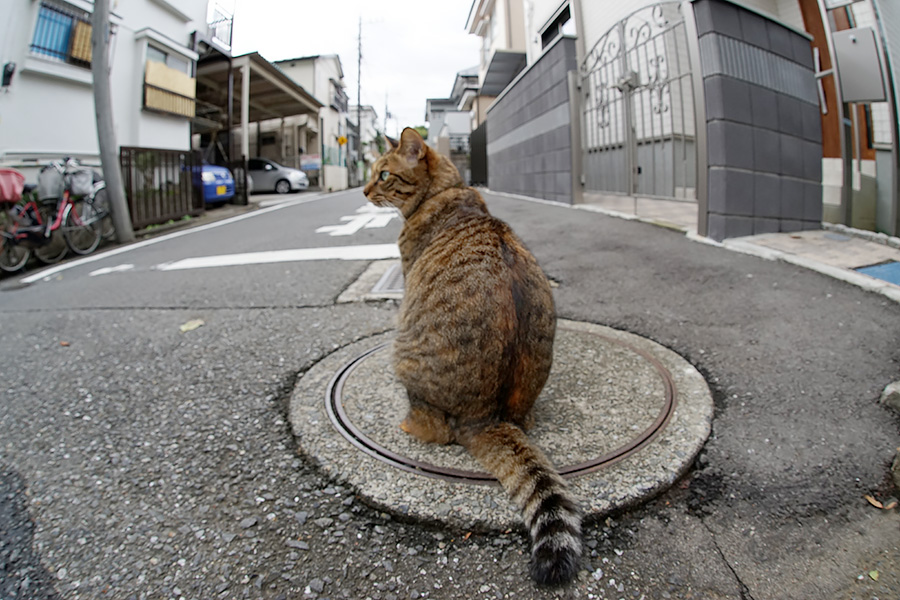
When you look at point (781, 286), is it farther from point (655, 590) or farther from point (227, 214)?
point (227, 214)

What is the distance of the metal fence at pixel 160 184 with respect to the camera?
991 centimetres

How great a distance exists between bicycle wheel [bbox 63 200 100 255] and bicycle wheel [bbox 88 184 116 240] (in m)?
0.14

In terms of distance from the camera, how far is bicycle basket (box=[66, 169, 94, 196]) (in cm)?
783

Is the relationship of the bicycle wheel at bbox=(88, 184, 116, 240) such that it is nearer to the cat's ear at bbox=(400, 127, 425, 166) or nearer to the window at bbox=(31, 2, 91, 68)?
the window at bbox=(31, 2, 91, 68)

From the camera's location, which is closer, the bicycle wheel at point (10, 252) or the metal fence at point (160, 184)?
the bicycle wheel at point (10, 252)

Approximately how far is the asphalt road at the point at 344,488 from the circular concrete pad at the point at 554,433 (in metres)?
0.07

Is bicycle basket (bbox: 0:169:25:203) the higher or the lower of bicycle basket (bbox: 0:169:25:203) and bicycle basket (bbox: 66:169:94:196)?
the lower

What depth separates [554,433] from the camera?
6.64 feet

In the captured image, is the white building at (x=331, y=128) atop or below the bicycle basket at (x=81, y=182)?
atop

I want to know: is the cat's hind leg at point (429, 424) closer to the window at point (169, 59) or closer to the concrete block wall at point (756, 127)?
the concrete block wall at point (756, 127)

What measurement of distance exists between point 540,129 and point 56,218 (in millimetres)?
8589

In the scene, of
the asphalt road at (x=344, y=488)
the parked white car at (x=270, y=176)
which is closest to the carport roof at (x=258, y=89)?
the parked white car at (x=270, y=176)

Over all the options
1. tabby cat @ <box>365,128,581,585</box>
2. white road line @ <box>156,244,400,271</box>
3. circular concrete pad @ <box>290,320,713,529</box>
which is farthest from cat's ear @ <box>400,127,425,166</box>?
white road line @ <box>156,244,400,271</box>

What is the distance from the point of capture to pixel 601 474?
177 cm
